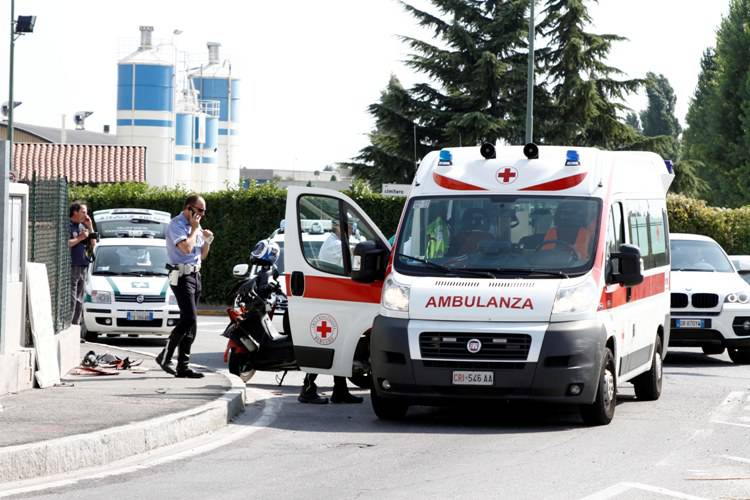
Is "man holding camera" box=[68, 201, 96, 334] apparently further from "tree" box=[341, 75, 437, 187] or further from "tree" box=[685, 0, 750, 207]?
"tree" box=[685, 0, 750, 207]

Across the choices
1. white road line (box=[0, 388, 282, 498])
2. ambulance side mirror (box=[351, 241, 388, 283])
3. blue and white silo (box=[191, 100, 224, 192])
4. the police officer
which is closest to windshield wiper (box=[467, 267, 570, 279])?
ambulance side mirror (box=[351, 241, 388, 283])

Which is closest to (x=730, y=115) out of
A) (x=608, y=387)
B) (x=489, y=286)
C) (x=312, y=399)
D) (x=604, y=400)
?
(x=312, y=399)

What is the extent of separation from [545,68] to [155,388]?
35.7 metres

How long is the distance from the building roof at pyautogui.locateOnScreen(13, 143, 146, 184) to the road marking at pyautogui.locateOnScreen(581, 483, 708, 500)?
223 feet

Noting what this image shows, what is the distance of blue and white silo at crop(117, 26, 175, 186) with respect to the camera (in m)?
86.7

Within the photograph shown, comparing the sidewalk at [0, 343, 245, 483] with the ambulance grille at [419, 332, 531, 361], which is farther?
the ambulance grille at [419, 332, 531, 361]

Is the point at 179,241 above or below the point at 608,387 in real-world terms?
above

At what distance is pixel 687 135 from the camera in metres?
79.4

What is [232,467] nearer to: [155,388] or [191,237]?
[155,388]

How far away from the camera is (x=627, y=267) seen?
40.9ft

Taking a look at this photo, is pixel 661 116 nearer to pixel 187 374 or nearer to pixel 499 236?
pixel 187 374

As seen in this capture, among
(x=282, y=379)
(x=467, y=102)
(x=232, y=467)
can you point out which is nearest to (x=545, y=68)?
(x=467, y=102)

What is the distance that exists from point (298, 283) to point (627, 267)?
3.14m

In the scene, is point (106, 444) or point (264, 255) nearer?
point (106, 444)
